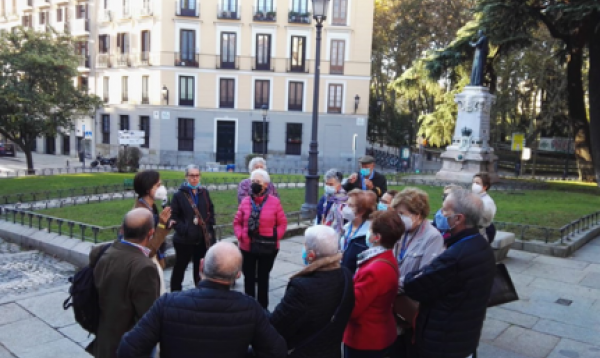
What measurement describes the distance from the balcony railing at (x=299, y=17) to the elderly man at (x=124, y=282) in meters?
36.9

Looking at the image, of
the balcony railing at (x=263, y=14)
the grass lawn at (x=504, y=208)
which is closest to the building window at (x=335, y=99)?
the balcony railing at (x=263, y=14)

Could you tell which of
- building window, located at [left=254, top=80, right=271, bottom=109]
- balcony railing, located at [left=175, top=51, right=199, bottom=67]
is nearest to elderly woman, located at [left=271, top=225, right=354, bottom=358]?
building window, located at [left=254, top=80, right=271, bottom=109]

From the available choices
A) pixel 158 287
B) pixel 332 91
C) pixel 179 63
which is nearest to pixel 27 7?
pixel 179 63

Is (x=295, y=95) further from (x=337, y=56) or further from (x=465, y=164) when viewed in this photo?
(x=465, y=164)

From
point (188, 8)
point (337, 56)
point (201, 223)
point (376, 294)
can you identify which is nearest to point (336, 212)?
point (201, 223)

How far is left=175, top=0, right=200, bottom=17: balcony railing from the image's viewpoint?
37.3 meters

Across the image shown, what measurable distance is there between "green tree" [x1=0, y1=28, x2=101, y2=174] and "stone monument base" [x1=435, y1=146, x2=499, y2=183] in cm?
2027

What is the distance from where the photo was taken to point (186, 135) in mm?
38719

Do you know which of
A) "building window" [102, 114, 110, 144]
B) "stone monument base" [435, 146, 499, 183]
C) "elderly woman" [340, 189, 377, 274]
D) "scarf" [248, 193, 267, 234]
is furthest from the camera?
"building window" [102, 114, 110, 144]

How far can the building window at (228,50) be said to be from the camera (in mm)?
38312

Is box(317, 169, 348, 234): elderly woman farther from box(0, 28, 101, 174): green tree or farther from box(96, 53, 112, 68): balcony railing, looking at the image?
box(96, 53, 112, 68): balcony railing

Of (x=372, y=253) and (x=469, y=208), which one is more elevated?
(x=469, y=208)

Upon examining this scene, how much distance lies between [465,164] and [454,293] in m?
20.8

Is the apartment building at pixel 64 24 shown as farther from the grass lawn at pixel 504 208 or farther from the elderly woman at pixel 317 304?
the elderly woman at pixel 317 304
